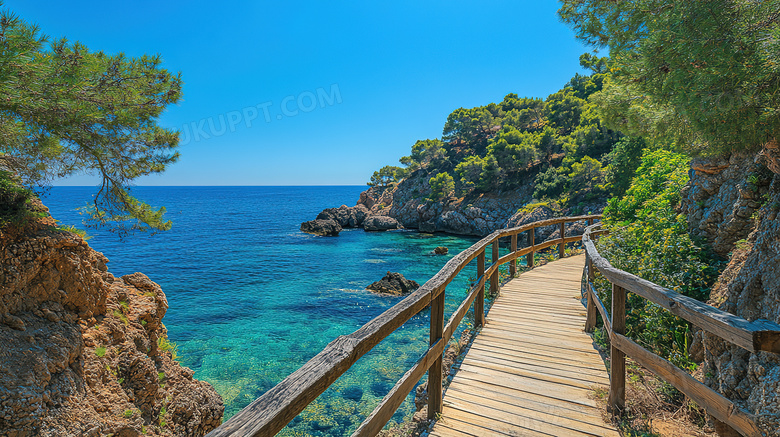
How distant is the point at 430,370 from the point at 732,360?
2528 millimetres

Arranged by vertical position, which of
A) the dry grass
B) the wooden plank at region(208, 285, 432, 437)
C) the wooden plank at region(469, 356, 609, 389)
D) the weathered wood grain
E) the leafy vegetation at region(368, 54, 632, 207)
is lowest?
the wooden plank at region(469, 356, 609, 389)

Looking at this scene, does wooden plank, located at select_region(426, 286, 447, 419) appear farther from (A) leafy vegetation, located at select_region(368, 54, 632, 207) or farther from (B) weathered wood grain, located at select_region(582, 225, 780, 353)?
(A) leafy vegetation, located at select_region(368, 54, 632, 207)

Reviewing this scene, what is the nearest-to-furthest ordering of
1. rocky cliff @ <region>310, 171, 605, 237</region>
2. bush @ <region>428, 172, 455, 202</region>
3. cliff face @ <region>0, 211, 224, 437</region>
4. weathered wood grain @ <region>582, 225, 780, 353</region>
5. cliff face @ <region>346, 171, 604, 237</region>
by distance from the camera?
weathered wood grain @ <region>582, 225, 780, 353</region>, cliff face @ <region>0, 211, 224, 437</region>, rocky cliff @ <region>310, 171, 605, 237</region>, cliff face @ <region>346, 171, 604, 237</region>, bush @ <region>428, 172, 455, 202</region>

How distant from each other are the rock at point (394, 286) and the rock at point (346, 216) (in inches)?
1048

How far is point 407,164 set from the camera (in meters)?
59.2

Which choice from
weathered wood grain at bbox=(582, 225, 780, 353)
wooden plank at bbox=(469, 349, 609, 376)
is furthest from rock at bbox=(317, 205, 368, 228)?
weathered wood grain at bbox=(582, 225, 780, 353)

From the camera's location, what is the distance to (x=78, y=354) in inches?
147

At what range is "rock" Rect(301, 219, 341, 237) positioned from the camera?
124 ft

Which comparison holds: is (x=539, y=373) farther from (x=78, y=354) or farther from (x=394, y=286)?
(x=394, y=286)

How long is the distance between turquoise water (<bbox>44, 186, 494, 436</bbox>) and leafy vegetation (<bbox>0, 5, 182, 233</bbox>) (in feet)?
18.4

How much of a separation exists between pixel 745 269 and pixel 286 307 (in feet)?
49.4

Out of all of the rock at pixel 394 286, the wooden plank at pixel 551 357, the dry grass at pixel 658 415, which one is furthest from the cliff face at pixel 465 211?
the dry grass at pixel 658 415

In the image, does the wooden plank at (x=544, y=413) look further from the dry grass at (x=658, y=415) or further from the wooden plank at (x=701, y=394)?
the wooden plank at (x=701, y=394)

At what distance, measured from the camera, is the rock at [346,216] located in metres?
43.4
